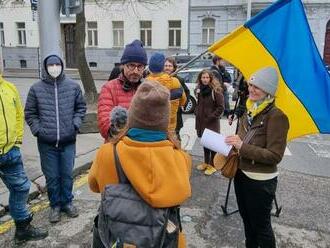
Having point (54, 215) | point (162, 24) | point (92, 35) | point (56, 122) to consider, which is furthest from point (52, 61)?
point (92, 35)

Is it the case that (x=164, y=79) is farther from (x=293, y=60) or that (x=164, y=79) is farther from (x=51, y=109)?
(x=293, y=60)

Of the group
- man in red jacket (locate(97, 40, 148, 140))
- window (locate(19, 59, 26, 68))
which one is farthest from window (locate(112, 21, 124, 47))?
man in red jacket (locate(97, 40, 148, 140))

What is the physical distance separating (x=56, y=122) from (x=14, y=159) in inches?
27.2

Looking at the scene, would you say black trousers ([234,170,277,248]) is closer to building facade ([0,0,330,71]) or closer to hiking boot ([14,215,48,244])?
hiking boot ([14,215,48,244])

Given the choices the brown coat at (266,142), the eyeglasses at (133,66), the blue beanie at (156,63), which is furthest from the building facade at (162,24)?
the brown coat at (266,142)

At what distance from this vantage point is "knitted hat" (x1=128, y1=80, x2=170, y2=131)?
6.72ft

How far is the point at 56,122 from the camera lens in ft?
13.8

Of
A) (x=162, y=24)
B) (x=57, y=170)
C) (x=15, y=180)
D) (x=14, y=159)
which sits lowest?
(x=57, y=170)

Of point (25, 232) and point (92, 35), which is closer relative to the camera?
point (25, 232)

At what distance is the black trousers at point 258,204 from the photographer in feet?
10.3

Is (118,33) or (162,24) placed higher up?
(162,24)

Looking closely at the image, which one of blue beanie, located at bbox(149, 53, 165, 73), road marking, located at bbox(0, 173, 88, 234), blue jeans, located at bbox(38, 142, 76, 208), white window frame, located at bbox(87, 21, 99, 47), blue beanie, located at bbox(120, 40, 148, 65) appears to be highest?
white window frame, located at bbox(87, 21, 99, 47)

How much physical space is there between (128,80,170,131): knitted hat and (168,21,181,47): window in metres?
25.9

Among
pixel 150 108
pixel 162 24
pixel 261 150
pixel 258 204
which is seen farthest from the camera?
pixel 162 24
